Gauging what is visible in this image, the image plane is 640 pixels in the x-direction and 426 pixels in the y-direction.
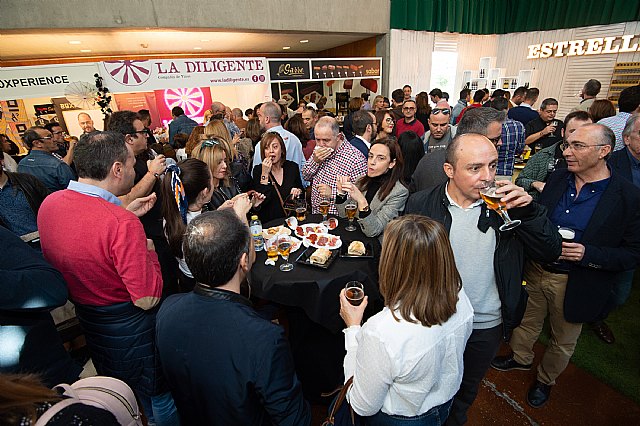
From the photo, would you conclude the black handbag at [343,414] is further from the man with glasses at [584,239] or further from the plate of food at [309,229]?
the man with glasses at [584,239]

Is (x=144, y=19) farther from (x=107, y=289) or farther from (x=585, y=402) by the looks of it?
(x=585, y=402)

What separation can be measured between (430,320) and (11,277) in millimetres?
1729

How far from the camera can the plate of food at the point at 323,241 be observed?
2.52 metres

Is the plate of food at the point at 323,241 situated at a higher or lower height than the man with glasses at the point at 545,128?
lower

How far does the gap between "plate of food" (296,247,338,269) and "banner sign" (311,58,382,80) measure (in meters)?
7.05

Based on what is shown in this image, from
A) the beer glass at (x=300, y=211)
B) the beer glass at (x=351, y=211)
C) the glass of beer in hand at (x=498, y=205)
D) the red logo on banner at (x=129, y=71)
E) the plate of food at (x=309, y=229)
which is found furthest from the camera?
the red logo on banner at (x=129, y=71)

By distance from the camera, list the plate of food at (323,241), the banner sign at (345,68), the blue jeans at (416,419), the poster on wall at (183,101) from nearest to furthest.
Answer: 1. the blue jeans at (416,419)
2. the plate of food at (323,241)
3. the banner sign at (345,68)
4. the poster on wall at (183,101)

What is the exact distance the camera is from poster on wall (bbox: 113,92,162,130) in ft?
31.2

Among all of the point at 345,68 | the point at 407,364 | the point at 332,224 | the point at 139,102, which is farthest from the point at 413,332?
the point at 139,102

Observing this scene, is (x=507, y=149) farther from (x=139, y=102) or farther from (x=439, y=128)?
(x=139, y=102)

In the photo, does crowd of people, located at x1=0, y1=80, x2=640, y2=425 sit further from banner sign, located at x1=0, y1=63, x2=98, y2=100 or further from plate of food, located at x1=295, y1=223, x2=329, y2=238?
banner sign, located at x1=0, y1=63, x2=98, y2=100

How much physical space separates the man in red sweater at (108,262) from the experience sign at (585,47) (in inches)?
519

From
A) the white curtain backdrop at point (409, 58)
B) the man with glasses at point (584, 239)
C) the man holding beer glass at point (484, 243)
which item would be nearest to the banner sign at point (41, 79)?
the man holding beer glass at point (484, 243)

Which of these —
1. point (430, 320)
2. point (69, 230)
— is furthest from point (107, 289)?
point (430, 320)
